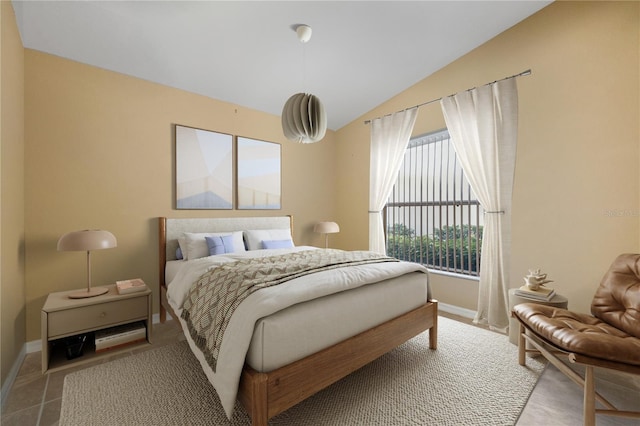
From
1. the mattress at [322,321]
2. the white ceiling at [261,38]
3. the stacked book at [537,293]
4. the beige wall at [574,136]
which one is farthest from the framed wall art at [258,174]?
the stacked book at [537,293]

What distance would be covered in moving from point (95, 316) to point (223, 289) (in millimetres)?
1383

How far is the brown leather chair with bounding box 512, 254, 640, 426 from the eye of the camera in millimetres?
1463

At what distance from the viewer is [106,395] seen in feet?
5.89

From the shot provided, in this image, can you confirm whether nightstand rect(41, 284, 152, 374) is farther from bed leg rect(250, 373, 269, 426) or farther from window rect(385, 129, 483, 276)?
window rect(385, 129, 483, 276)

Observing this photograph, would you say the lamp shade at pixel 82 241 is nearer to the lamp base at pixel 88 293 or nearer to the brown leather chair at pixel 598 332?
the lamp base at pixel 88 293

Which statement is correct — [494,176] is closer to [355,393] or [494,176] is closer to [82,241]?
[355,393]

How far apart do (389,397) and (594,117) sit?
2831 mm

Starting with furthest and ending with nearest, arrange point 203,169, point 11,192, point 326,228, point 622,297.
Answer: point 326,228 → point 203,169 → point 11,192 → point 622,297

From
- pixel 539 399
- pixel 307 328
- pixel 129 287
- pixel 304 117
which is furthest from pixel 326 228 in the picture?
pixel 539 399

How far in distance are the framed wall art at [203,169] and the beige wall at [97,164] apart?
9 cm

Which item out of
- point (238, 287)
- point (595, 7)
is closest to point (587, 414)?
point (238, 287)

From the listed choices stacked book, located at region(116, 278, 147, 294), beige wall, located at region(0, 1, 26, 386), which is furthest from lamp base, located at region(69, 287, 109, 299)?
beige wall, located at region(0, 1, 26, 386)

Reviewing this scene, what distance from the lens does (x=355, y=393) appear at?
71.5 inches

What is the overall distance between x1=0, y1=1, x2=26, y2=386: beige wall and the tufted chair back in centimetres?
406
